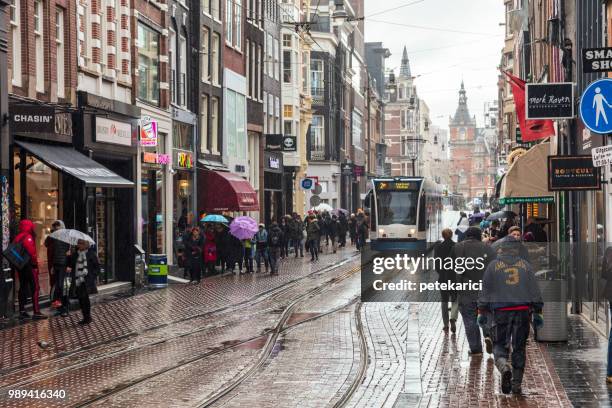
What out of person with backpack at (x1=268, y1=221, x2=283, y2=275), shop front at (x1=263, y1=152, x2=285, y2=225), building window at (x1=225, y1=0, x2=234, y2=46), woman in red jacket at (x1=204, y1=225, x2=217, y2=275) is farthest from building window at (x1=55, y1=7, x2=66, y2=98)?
shop front at (x1=263, y1=152, x2=285, y2=225)

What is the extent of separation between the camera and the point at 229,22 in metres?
47.6

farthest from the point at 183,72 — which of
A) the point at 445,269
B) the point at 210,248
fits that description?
the point at 445,269

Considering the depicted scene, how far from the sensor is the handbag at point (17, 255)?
20.8m

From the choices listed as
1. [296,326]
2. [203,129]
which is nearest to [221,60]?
[203,129]

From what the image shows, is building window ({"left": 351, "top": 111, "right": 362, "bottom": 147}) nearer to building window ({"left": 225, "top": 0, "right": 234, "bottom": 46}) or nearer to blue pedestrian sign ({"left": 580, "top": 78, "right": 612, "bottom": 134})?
building window ({"left": 225, "top": 0, "right": 234, "bottom": 46})

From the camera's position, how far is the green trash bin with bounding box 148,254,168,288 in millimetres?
29953

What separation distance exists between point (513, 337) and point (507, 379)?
472mm

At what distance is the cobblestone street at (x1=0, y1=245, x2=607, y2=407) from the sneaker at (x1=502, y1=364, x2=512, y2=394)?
7.4 inches

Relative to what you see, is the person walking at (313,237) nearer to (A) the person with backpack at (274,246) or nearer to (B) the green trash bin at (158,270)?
(A) the person with backpack at (274,246)

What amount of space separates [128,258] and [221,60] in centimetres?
1655

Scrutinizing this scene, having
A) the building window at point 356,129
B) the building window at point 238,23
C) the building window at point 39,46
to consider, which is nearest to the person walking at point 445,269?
the building window at point 39,46

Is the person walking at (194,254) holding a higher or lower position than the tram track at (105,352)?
higher

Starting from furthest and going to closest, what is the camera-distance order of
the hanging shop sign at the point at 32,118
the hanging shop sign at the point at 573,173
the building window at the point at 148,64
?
1. the building window at the point at 148,64
2. the hanging shop sign at the point at 32,118
3. the hanging shop sign at the point at 573,173

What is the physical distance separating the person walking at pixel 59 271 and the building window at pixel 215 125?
2272cm
